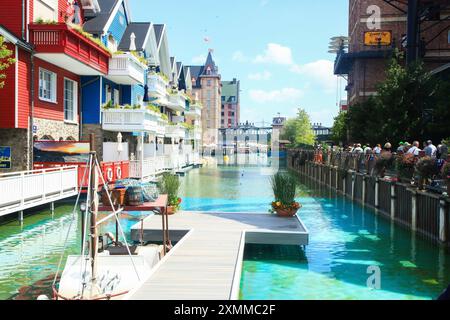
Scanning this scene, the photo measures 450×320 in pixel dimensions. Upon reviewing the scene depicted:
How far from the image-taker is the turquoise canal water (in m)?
11.3

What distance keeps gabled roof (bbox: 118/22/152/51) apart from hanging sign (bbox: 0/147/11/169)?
17.5 metres

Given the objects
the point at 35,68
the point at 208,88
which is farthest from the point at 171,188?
the point at 208,88

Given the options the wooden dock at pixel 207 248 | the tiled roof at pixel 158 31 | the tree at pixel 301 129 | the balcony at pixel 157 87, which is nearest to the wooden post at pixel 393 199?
the wooden dock at pixel 207 248

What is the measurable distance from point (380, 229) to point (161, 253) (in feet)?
33.7

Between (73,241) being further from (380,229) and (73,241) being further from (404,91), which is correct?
(404,91)

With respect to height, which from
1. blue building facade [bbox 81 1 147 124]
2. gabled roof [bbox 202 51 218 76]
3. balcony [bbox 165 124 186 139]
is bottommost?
balcony [bbox 165 124 186 139]

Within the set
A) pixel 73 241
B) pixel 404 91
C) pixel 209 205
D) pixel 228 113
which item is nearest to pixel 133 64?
pixel 209 205

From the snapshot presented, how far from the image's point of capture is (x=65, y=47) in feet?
83.2

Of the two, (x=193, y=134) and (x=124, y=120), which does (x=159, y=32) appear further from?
(x=193, y=134)

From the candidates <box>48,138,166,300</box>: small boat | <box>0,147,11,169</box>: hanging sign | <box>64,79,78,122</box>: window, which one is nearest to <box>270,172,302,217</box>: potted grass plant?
<box>48,138,166,300</box>: small boat

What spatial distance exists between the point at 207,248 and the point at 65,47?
636 inches

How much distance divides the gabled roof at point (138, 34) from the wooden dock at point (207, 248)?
25.1 m

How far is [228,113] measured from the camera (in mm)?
189000

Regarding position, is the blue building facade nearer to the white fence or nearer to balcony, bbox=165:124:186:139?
balcony, bbox=165:124:186:139
